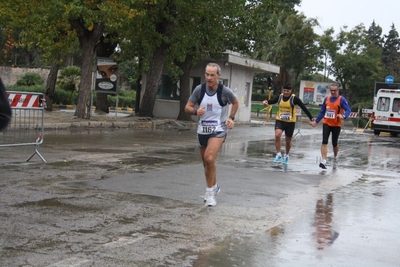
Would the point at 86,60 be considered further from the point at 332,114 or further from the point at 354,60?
the point at 354,60

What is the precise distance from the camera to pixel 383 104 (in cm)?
3591

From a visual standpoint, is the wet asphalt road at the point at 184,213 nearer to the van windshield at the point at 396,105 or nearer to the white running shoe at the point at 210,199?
the white running shoe at the point at 210,199

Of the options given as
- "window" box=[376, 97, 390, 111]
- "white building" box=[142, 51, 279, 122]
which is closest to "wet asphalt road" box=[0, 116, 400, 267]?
"white building" box=[142, 51, 279, 122]

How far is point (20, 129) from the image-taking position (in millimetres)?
17297

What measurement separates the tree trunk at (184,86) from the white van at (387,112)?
35.7 ft

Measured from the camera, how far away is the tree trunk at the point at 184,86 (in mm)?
32719

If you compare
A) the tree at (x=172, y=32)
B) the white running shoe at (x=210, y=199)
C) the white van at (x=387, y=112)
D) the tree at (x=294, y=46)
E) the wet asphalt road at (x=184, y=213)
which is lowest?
the wet asphalt road at (x=184, y=213)

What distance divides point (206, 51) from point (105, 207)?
24.8 meters

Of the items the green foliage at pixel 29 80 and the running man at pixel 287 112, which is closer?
the running man at pixel 287 112

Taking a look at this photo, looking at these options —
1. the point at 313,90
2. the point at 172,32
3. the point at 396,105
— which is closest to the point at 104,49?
the point at 172,32

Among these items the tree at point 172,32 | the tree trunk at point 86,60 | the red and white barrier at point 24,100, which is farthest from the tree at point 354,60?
the red and white barrier at point 24,100

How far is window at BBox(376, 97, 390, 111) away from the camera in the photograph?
35656 mm

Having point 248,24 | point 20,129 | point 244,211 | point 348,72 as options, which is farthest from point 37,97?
point 348,72

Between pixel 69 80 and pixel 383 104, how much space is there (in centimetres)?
2030
